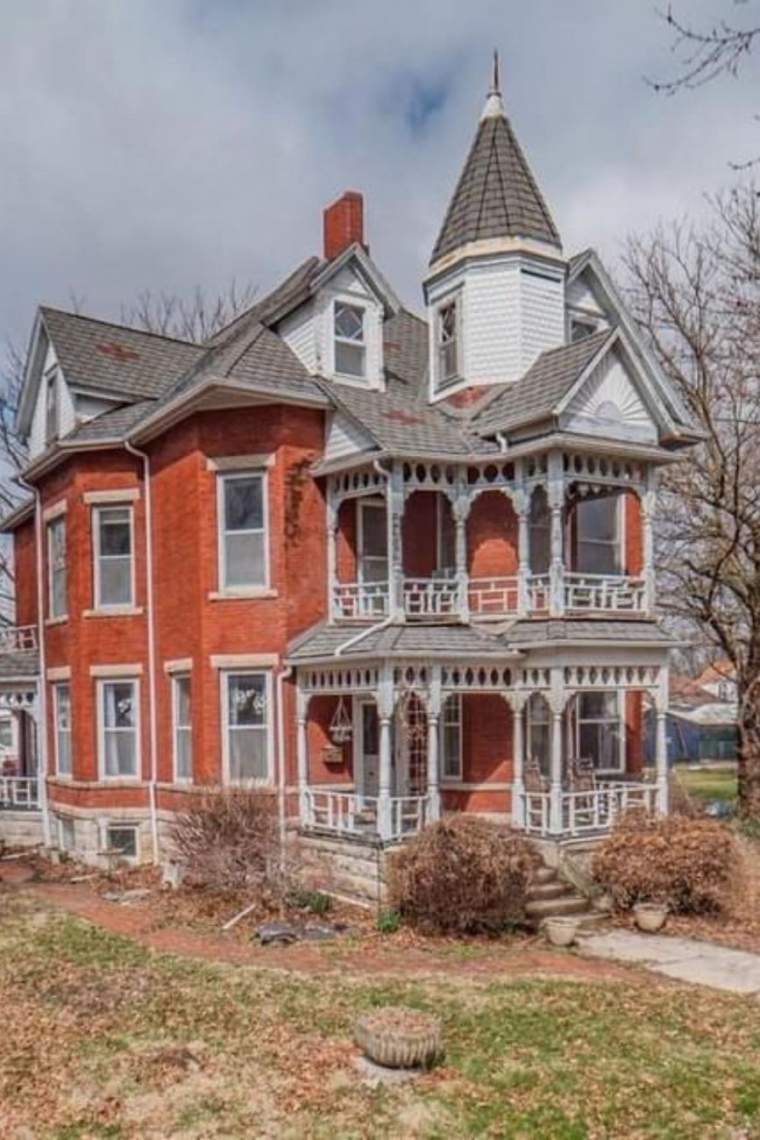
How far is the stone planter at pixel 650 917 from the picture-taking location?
45.8 feet

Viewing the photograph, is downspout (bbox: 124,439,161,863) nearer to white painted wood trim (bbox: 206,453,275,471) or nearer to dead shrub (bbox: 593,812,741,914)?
white painted wood trim (bbox: 206,453,275,471)

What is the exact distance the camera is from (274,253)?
3941 cm

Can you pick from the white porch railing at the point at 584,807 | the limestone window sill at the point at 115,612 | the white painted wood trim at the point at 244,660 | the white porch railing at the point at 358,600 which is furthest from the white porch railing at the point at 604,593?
the limestone window sill at the point at 115,612

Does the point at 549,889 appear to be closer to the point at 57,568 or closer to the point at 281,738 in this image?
the point at 281,738

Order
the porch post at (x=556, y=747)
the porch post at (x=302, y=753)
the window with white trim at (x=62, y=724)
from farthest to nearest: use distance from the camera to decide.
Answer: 1. the window with white trim at (x=62, y=724)
2. the porch post at (x=302, y=753)
3. the porch post at (x=556, y=747)

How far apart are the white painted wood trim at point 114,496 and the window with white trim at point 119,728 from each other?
3708mm

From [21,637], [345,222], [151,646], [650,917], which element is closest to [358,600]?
[151,646]

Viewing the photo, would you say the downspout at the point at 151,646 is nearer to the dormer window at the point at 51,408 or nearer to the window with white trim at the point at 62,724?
the window with white trim at the point at 62,724

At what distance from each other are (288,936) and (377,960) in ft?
4.98

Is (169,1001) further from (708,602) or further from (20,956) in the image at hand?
(708,602)

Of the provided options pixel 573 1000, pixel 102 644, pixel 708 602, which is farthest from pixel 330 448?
pixel 708 602

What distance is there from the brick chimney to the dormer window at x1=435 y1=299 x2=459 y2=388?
3.51 metres

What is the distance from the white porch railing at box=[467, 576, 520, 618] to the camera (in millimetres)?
17844

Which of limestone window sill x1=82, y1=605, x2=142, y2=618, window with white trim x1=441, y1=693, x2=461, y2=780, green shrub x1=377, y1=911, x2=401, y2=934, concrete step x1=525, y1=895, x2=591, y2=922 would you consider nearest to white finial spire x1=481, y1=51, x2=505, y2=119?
window with white trim x1=441, y1=693, x2=461, y2=780
